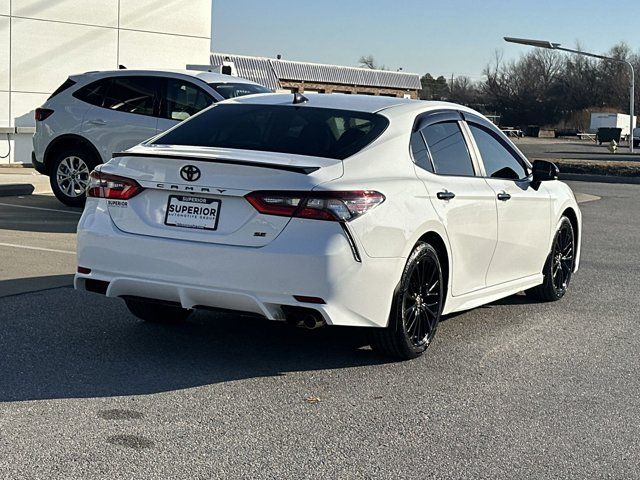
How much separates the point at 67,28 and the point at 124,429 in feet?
63.3

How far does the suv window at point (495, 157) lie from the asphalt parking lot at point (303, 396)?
1130 mm

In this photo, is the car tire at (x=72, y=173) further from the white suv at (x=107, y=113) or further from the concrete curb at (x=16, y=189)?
the concrete curb at (x=16, y=189)

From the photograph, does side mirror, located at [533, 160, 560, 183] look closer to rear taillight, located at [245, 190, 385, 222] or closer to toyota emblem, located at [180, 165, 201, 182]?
rear taillight, located at [245, 190, 385, 222]

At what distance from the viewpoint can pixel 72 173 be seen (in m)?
14.2

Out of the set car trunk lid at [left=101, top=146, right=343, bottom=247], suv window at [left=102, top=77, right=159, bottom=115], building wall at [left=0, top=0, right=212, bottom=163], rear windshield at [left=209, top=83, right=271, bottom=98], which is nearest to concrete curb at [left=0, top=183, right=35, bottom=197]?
suv window at [left=102, top=77, right=159, bottom=115]

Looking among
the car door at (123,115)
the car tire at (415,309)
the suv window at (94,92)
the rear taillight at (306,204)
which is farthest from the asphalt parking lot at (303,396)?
the suv window at (94,92)

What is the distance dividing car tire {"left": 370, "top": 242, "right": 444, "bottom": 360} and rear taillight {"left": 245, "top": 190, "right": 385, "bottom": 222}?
70 cm

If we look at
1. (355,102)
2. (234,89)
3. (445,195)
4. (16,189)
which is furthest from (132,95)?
(445,195)

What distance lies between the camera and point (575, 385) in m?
6.14

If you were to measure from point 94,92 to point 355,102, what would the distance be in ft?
25.6

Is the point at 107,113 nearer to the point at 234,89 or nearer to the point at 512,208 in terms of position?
the point at 234,89

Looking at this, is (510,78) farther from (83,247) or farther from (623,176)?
(83,247)

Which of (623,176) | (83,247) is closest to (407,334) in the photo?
(83,247)

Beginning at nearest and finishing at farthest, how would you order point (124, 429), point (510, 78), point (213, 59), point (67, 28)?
point (124, 429) < point (67, 28) < point (213, 59) < point (510, 78)
